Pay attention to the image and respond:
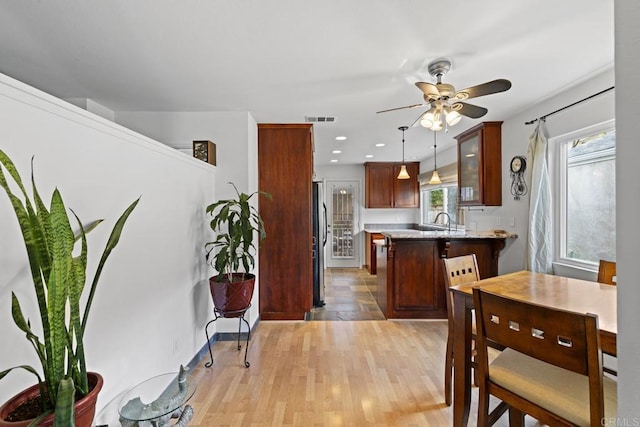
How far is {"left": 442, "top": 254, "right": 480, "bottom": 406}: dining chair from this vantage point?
1.85 metres

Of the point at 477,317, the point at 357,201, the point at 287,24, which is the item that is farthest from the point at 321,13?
the point at 357,201

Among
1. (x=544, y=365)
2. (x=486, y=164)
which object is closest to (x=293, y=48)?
(x=544, y=365)

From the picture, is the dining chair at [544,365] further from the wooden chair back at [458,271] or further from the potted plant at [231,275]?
the potted plant at [231,275]

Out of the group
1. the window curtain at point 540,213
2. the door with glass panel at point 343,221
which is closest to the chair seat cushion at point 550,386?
the window curtain at point 540,213

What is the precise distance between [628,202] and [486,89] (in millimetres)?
1632

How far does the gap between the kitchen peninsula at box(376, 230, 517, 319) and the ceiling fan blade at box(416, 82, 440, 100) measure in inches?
67.5

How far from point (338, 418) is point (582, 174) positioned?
9.37ft

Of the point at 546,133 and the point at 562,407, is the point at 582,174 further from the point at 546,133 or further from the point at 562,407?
the point at 562,407

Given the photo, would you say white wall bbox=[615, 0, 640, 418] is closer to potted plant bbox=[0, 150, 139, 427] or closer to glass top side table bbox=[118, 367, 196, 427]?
potted plant bbox=[0, 150, 139, 427]

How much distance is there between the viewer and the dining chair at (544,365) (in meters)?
1.02

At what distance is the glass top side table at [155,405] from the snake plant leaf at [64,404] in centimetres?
57

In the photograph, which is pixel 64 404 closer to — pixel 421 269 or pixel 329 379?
pixel 329 379

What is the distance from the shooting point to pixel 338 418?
5.85 ft

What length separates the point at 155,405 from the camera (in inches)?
50.0
